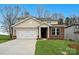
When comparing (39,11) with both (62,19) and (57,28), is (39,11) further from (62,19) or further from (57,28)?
(57,28)

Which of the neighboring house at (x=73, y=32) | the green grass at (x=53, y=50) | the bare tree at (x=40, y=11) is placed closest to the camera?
the green grass at (x=53, y=50)

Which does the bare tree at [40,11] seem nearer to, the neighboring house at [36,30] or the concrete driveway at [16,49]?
the neighboring house at [36,30]

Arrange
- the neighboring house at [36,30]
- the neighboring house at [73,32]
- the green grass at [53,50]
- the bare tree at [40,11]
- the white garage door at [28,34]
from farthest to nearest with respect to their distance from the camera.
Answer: the bare tree at [40,11], the neighboring house at [73,32], the white garage door at [28,34], the neighboring house at [36,30], the green grass at [53,50]

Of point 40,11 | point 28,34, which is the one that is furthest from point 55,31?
point 40,11

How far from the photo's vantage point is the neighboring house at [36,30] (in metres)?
33.9

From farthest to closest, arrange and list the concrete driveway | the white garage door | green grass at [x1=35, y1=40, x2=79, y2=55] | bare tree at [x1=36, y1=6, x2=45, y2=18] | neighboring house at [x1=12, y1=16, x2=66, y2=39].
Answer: bare tree at [x1=36, y1=6, x2=45, y2=18]
the white garage door
neighboring house at [x1=12, y1=16, x2=66, y2=39]
green grass at [x1=35, y1=40, x2=79, y2=55]
the concrete driveway

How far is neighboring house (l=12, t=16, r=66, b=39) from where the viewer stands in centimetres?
3391

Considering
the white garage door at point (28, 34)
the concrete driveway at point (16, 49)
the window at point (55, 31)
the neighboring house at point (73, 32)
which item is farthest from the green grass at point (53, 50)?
the neighboring house at point (73, 32)

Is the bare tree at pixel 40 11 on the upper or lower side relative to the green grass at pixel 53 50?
upper

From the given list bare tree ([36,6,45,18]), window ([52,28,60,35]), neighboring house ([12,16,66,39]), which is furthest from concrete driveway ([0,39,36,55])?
bare tree ([36,6,45,18])

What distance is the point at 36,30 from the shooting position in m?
34.4

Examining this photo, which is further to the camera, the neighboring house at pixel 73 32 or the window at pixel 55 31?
the neighboring house at pixel 73 32

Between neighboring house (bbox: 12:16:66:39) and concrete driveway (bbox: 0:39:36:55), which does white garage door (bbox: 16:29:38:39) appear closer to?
neighboring house (bbox: 12:16:66:39)

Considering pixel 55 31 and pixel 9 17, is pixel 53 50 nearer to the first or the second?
pixel 55 31
